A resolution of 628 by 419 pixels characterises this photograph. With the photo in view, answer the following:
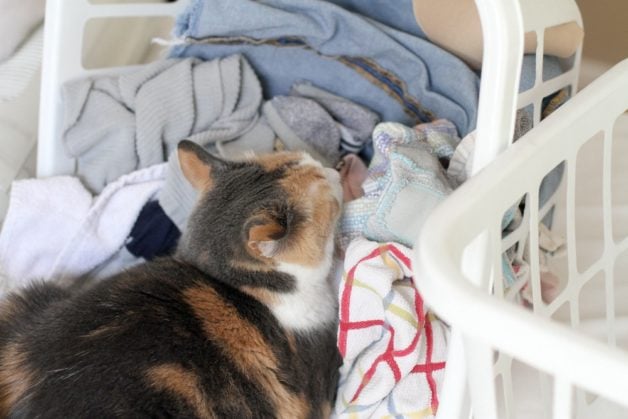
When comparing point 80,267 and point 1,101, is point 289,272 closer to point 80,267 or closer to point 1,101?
point 80,267

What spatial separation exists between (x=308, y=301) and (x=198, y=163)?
9.6 inches

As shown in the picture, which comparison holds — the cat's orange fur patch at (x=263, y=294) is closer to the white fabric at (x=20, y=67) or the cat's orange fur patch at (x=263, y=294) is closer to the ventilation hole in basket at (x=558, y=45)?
the ventilation hole in basket at (x=558, y=45)

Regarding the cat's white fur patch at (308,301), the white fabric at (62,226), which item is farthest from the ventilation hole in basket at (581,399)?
the white fabric at (62,226)

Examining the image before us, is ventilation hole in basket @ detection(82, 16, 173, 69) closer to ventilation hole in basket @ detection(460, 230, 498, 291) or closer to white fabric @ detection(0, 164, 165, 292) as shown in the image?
white fabric @ detection(0, 164, 165, 292)

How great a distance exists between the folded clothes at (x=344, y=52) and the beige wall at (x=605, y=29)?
59 centimetres

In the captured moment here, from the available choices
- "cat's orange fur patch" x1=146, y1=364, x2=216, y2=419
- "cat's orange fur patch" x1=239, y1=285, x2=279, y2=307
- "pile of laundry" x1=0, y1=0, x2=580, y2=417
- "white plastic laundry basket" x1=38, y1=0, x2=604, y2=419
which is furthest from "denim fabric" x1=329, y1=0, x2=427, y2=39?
"cat's orange fur patch" x1=146, y1=364, x2=216, y2=419

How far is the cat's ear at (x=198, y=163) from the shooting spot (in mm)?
911

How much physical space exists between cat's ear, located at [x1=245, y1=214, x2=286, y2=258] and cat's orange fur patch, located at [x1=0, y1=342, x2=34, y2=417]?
11.3 inches

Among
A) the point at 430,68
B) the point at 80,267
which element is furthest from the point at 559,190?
the point at 80,267

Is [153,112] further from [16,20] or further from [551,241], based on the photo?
[551,241]

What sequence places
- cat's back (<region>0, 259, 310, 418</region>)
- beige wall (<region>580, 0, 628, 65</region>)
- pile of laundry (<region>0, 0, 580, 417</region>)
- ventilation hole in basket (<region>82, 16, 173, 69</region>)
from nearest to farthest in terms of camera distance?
cat's back (<region>0, 259, 310, 418</region>) < pile of laundry (<region>0, 0, 580, 417</region>) < ventilation hole in basket (<region>82, 16, 173, 69</region>) < beige wall (<region>580, 0, 628, 65</region>)

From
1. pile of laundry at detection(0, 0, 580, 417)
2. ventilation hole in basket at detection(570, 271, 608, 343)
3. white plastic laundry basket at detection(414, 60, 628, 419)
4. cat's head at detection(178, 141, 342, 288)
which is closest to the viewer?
white plastic laundry basket at detection(414, 60, 628, 419)

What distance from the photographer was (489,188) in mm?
519

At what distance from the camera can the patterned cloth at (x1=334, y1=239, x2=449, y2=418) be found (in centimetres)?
80
